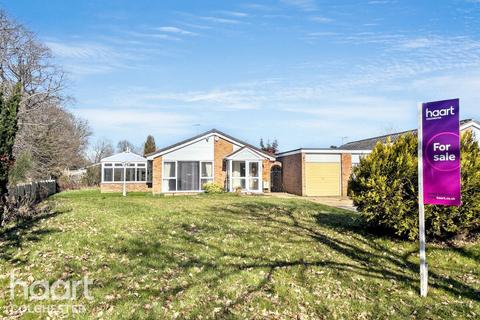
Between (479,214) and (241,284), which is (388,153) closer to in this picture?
(479,214)

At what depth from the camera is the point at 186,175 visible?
1029 inches

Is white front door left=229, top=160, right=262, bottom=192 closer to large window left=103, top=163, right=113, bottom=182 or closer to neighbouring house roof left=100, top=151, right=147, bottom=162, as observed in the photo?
neighbouring house roof left=100, top=151, right=147, bottom=162

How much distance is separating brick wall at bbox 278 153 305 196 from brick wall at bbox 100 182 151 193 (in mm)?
13235

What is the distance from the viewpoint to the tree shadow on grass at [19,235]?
23.1 ft

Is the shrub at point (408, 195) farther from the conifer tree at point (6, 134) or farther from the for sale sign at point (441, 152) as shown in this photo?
the conifer tree at point (6, 134)

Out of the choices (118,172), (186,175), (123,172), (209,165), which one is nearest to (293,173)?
(209,165)

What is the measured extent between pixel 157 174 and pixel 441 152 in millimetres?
21902

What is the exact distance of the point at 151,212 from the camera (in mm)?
12469

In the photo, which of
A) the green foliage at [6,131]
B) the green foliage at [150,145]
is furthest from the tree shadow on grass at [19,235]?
the green foliage at [150,145]

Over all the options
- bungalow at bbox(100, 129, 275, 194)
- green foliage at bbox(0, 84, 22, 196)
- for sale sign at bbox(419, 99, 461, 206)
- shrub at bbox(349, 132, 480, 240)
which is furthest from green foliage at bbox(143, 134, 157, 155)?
for sale sign at bbox(419, 99, 461, 206)

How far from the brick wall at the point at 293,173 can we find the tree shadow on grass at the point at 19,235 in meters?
18.1

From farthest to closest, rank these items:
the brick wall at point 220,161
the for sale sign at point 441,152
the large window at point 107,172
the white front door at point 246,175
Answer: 1. the large window at point 107,172
2. the brick wall at point 220,161
3. the white front door at point 246,175
4. the for sale sign at point 441,152

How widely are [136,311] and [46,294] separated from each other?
164cm

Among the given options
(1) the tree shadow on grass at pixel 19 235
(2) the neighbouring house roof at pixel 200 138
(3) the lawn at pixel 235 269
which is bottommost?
(3) the lawn at pixel 235 269
